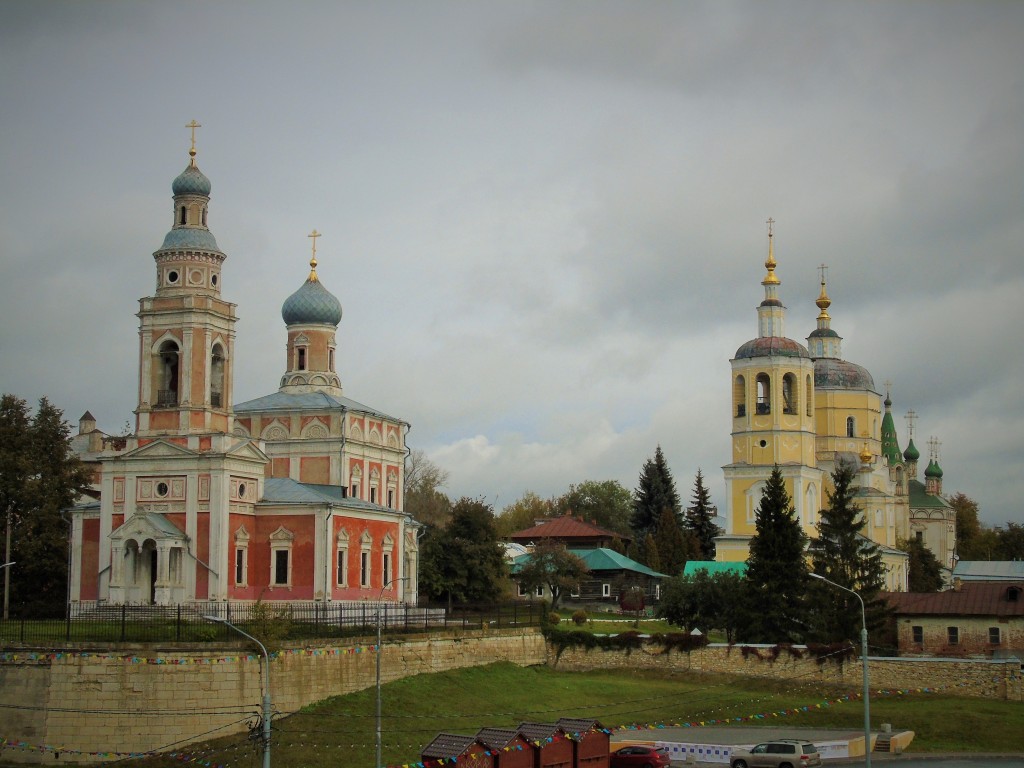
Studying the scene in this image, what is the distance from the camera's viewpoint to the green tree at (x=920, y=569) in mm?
94438

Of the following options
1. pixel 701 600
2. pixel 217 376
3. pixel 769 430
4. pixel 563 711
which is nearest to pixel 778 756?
pixel 563 711

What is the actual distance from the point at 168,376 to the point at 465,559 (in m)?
20.3

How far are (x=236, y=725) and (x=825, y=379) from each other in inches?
2548

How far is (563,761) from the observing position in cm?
3669

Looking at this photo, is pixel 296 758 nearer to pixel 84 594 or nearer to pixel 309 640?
pixel 309 640

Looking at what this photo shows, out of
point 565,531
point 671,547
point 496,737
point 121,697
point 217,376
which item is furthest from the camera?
→ point 565,531

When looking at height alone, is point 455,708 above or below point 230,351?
below

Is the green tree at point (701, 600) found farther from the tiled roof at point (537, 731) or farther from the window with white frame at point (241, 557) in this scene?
the tiled roof at point (537, 731)

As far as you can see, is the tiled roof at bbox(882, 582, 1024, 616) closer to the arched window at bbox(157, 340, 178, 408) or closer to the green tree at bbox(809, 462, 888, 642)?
the green tree at bbox(809, 462, 888, 642)

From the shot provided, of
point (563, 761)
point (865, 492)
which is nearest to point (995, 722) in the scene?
point (563, 761)

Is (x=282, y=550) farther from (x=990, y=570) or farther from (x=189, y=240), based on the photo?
(x=990, y=570)

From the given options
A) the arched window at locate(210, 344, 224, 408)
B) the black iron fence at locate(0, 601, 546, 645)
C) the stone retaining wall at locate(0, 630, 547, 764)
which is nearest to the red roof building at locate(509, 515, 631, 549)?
the black iron fence at locate(0, 601, 546, 645)

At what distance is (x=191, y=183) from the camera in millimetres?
54625

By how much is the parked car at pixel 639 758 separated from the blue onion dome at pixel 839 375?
60001 mm
